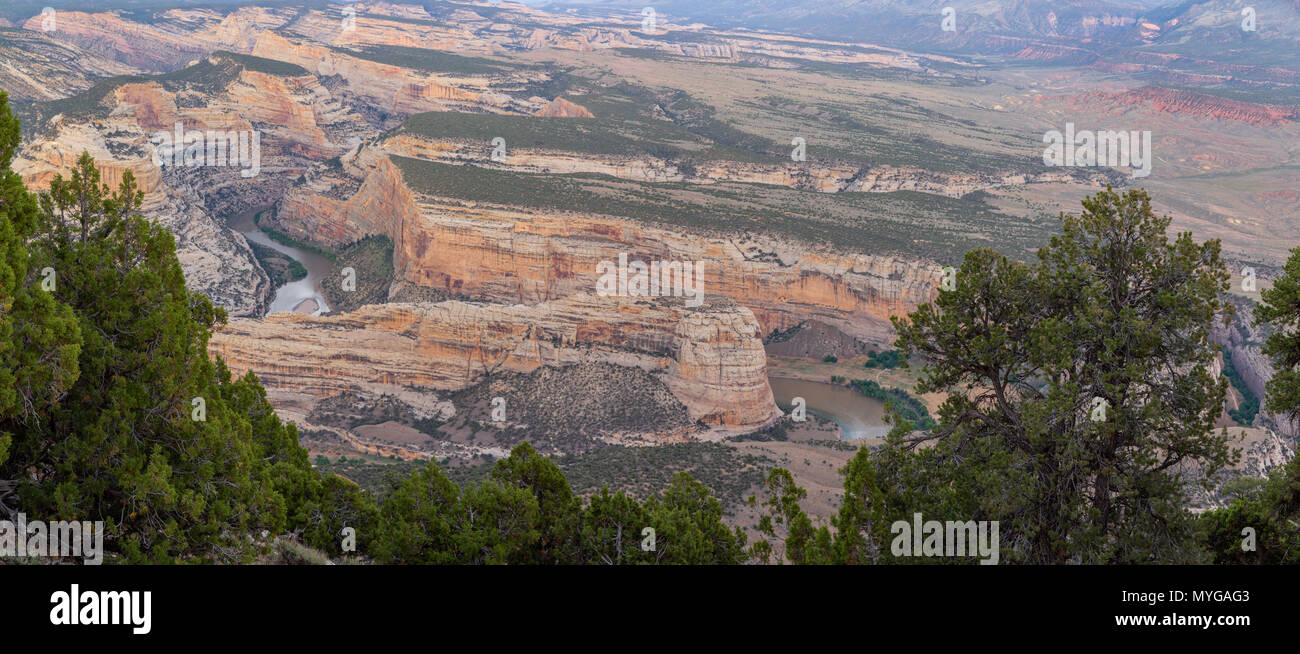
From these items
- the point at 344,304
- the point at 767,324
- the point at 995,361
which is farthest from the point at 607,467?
the point at 344,304

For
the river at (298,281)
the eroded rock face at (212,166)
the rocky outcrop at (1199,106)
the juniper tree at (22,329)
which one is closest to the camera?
the juniper tree at (22,329)

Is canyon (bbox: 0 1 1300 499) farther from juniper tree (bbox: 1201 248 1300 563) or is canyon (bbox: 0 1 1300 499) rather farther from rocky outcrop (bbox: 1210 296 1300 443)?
juniper tree (bbox: 1201 248 1300 563)

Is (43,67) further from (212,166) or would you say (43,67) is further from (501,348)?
(501,348)

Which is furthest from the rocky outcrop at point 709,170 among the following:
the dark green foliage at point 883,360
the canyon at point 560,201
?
the dark green foliage at point 883,360

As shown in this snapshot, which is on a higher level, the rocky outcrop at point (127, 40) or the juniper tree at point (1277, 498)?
the rocky outcrop at point (127, 40)

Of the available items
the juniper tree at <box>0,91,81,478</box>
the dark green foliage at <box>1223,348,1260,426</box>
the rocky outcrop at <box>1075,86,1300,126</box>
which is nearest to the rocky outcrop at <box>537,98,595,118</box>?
the dark green foliage at <box>1223,348,1260,426</box>

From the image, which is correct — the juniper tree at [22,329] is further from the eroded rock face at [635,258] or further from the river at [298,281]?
the eroded rock face at [635,258]

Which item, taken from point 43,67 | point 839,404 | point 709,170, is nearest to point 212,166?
point 709,170
